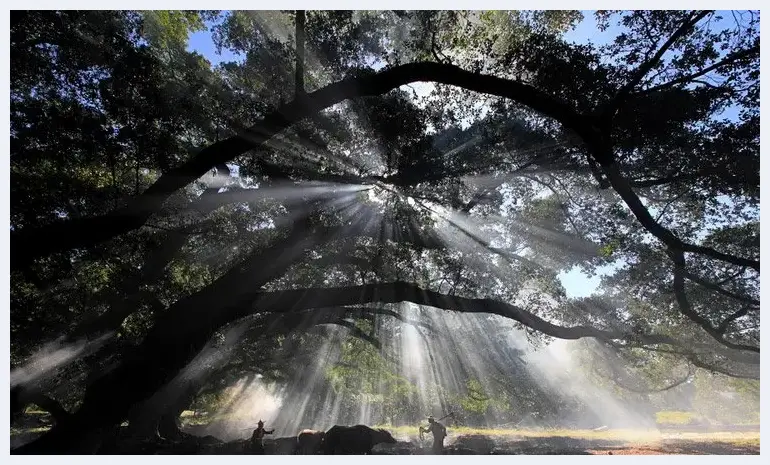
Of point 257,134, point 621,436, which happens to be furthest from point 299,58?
point 621,436

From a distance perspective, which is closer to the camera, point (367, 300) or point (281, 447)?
point (367, 300)

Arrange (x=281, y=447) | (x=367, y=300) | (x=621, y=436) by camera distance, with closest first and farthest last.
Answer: (x=367, y=300) < (x=281, y=447) < (x=621, y=436)

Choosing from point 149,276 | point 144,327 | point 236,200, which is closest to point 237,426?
point 144,327

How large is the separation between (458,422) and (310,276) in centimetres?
2541

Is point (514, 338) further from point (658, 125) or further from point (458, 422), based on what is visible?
point (658, 125)

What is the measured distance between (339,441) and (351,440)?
41 centimetres

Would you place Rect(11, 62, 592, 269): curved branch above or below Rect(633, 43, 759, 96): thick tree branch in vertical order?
below

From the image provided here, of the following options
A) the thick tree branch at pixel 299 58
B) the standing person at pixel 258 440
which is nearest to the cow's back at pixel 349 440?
the standing person at pixel 258 440

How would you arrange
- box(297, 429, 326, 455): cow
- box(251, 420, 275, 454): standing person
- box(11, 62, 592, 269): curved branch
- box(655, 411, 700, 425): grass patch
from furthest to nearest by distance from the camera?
box(655, 411, 700, 425): grass patch, box(251, 420, 275, 454): standing person, box(297, 429, 326, 455): cow, box(11, 62, 592, 269): curved branch

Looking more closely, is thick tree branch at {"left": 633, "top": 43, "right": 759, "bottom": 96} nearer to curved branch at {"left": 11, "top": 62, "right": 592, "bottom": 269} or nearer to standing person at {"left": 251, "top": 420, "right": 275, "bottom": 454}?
curved branch at {"left": 11, "top": 62, "right": 592, "bottom": 269}

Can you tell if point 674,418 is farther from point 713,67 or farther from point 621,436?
point 713,67

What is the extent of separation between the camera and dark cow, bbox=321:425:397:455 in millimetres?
13102

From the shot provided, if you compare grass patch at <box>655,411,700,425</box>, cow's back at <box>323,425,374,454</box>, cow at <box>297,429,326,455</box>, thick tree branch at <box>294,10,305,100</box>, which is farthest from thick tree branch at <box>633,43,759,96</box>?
grass patch at <box>655,411,700,425</box>

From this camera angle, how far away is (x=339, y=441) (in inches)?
522
